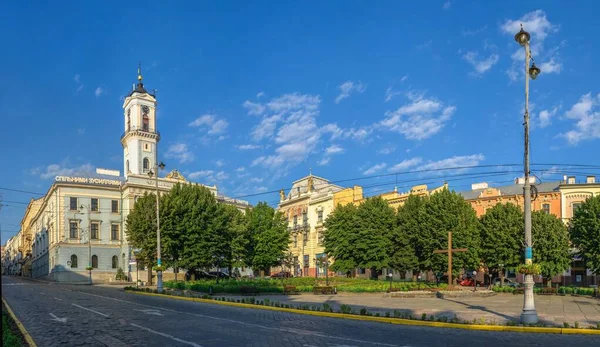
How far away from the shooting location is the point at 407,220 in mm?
51562

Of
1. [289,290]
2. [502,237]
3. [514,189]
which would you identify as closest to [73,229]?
[289,290]

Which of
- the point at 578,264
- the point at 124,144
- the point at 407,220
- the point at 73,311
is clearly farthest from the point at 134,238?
the point at 578,264

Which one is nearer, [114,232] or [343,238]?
[343,238]

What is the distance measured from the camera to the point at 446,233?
48312 mm

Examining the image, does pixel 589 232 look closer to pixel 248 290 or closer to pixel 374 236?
pixel 374 236

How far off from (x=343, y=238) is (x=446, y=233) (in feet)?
41.7

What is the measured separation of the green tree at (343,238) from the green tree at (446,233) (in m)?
8.47

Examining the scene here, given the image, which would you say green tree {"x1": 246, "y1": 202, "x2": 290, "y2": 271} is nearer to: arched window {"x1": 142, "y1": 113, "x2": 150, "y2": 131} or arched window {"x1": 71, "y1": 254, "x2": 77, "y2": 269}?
arched window {"x1": 71, "y1": 254, "x2": 77, "y2": 269}

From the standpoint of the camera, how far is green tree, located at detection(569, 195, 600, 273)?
148 ft

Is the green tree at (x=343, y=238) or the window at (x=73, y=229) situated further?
the window at (x=73, y=229)

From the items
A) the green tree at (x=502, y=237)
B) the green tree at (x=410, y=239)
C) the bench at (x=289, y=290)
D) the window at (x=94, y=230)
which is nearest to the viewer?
the bench at (x=289, y=290)

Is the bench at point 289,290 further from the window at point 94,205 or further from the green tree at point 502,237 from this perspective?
the window at point 94,205

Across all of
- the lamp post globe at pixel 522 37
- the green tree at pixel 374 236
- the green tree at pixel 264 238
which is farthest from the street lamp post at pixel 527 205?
the green tree at pixel 264 238

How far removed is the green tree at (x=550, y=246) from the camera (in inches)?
1898
